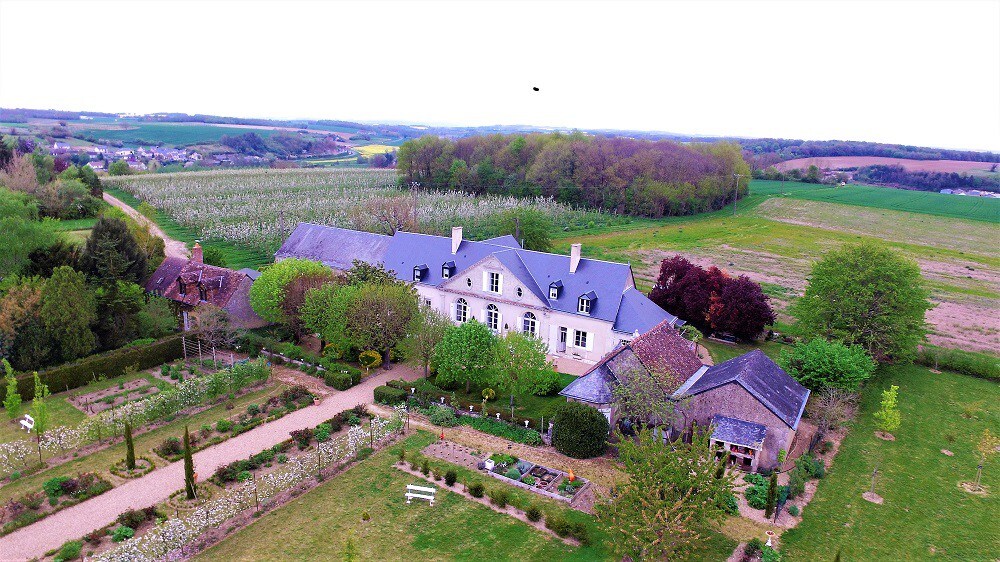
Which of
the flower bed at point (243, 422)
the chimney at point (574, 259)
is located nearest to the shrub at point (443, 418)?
the flower bed at point (243, 422)

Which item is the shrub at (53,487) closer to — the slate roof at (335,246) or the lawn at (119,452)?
the lawn at (119,452)

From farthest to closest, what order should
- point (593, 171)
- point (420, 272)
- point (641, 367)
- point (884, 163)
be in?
point (884, 163)
point (593, 171)
point (420, 272)
point (641, 367)

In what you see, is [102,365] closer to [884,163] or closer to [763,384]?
[763,384]

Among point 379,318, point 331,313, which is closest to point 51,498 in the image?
point 331,313

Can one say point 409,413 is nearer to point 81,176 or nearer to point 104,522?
point 104,522

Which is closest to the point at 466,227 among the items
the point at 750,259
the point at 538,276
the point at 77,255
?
the point at 750,259

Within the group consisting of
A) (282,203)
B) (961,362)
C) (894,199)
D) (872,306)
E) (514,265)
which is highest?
(894,199)
